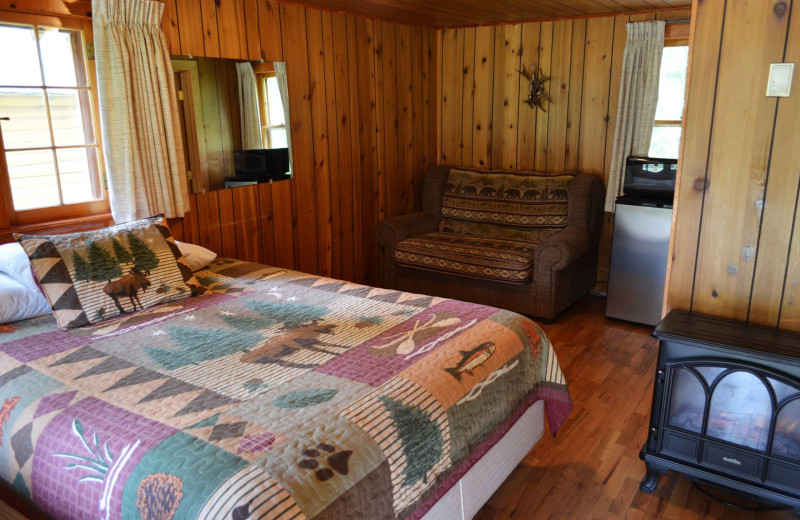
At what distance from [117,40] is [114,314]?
1.40m

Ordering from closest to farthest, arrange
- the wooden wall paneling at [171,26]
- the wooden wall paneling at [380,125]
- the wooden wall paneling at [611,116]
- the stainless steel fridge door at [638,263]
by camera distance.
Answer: the wooden wall paneling at [171,26], the stainless steel fridge door at [638,263], the wooden wall paneling at [611,116], the wooden wall paneling at [380,125]

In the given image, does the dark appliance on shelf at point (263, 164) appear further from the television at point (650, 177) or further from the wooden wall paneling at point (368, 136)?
the television at point (650, 177)

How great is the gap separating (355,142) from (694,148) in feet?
8.97

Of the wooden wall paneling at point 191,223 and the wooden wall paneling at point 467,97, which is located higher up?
the wooden wall paneling at point 467,97

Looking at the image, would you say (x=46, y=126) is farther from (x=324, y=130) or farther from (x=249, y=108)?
(x=324, y=130)

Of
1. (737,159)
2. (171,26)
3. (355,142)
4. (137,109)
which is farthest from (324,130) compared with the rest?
(737,159)

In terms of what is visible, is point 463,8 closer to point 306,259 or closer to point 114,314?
point 306,259

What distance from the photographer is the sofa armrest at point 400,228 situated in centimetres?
451

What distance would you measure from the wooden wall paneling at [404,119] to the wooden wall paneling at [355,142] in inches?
19.8

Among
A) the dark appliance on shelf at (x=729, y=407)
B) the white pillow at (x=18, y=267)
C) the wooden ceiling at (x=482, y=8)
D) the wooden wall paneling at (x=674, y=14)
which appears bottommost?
the dark appliance on shelf at (x=729, y=407)

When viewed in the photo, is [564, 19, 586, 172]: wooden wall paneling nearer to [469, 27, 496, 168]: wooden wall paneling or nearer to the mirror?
[469, 27, 496, 168]: wooden wall paneling

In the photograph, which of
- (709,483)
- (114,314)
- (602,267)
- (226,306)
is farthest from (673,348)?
(602,267)

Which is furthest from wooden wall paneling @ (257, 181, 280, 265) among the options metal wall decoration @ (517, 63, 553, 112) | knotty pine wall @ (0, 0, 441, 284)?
metal wall decoration @ (517, 63, 553, 112)

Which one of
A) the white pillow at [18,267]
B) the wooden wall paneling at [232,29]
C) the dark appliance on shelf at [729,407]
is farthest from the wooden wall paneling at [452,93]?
the white pillow at [18,267]
